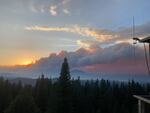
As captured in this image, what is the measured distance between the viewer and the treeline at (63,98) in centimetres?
4806

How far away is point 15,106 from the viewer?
47.4m

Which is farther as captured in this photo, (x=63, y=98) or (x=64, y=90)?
(x=64, y=90)

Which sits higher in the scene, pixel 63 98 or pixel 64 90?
pixel 64 90

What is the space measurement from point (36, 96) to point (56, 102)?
2490 centimetres

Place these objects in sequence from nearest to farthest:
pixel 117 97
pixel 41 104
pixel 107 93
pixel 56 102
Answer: pixel 56 102
pixel 41 104
pixel 107 93
pixel 117 97

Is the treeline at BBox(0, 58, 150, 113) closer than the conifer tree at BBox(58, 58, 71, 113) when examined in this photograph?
No

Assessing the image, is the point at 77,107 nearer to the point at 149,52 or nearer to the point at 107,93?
the point at 107,93

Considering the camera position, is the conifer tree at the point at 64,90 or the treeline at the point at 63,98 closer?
the conifer tree at the point at 64,90

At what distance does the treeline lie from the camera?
48.1 meters

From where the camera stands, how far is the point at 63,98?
1885 inches

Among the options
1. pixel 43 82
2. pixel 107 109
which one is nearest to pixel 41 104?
pixel 43 82

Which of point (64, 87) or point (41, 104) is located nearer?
point (64, 87)

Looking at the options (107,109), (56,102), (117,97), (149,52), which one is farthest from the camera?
(117,97)

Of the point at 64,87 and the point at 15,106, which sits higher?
the point at 64,87
